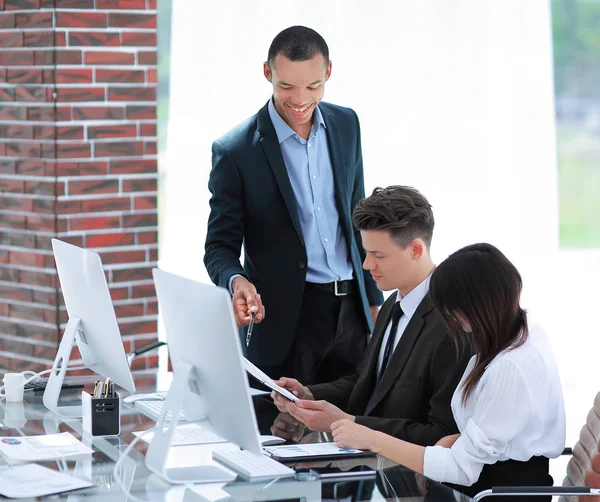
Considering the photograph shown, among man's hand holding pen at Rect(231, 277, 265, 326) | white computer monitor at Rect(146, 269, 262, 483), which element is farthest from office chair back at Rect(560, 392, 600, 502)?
man's hand holding pen at Rect(231, 277, 265, 326)

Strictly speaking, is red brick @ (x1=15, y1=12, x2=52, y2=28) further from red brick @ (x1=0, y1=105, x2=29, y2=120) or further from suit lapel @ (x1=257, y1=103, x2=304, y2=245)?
suit lapel @ (x1=257, y1=103, x2=304, y2=245)

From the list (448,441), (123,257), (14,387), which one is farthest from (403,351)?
(123,257)

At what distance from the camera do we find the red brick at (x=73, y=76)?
388 centimetres

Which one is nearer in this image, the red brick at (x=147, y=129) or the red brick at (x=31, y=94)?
the red brick at (x=31, y=94)

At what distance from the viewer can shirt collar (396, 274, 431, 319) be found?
276cm

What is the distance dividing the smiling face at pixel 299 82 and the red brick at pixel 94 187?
3.54ft

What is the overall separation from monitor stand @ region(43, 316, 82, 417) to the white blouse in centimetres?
106

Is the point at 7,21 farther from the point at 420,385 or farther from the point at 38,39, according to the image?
the point at 420,385

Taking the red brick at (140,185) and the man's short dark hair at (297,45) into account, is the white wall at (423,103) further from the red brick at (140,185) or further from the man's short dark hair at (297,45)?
the man's short dark hair at (297,45)

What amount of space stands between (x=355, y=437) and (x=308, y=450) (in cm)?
11

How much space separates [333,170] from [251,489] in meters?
1.43

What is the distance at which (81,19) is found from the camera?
12.8 feet

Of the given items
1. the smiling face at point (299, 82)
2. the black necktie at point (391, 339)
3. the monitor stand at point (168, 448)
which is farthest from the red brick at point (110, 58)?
the monitor stand at point (168, 448)

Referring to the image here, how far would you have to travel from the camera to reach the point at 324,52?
3.11 meters
